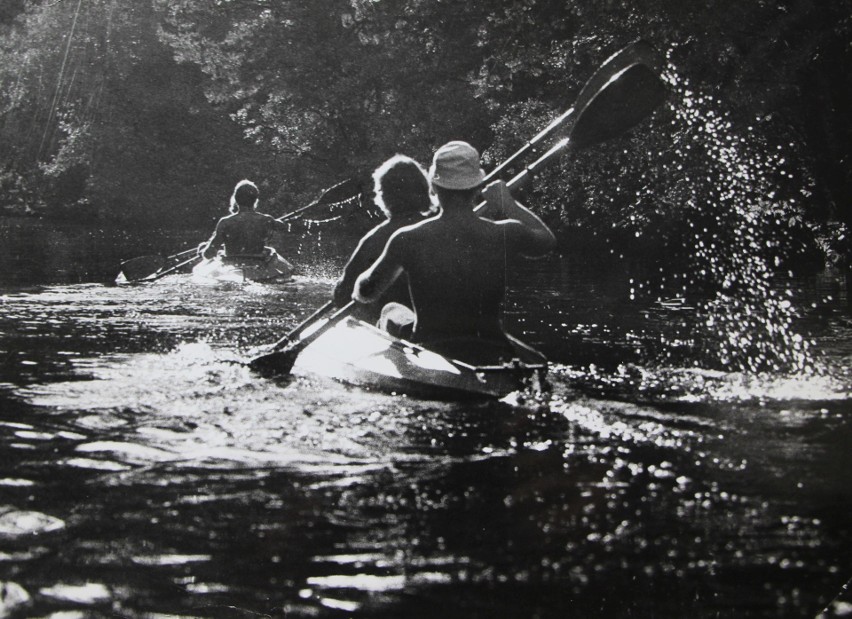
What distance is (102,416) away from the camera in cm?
706

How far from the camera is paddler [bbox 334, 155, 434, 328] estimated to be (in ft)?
27.3

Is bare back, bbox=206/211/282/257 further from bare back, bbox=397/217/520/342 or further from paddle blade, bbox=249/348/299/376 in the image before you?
bare back, bbox=397/217/520/342

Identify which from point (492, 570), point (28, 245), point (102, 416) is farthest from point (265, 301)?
point (28, 245)

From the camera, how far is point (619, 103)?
30.1ft

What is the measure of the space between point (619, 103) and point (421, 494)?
4.91 meters

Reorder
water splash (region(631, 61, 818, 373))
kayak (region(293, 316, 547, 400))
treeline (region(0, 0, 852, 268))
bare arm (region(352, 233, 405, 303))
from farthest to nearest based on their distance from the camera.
Answer: treeline (region(0, 0, 852, 268))
water splash (region(631, 61, 818, 373))
bare arm (region(352, 233, 405, 303))
kayak (region(293, 316, 547, 400))

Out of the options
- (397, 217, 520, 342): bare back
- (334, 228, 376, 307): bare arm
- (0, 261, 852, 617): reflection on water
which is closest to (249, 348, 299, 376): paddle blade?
(0, 261, 852, 617): reflection on water

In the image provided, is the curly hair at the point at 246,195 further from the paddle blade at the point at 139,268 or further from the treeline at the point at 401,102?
the treeline at the point at 401,102

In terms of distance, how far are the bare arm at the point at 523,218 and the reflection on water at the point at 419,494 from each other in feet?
3.31

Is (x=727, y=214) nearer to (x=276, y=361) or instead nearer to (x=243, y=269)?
(x=243, y=269)

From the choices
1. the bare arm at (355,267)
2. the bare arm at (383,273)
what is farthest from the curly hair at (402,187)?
the bare arm at (383,273)

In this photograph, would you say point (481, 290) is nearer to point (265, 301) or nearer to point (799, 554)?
point (799, 554)

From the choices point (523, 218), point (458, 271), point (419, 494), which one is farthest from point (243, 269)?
point (419, 494)

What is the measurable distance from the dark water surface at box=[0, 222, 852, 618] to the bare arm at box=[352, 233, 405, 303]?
0.73m
